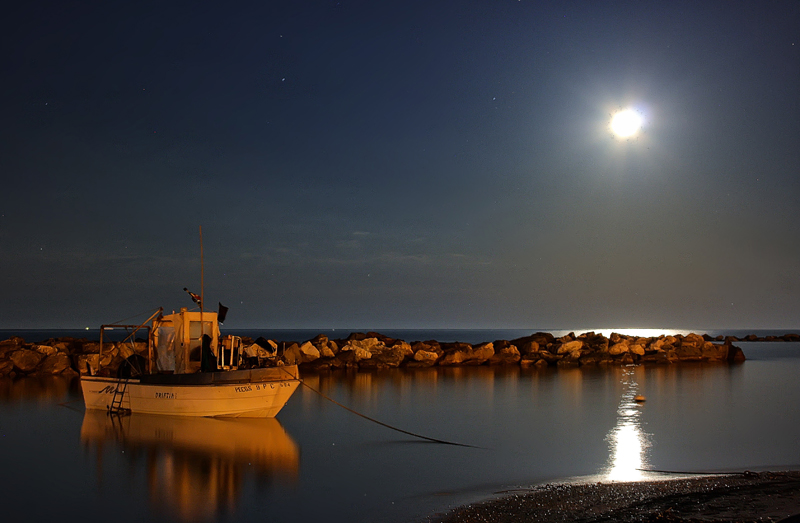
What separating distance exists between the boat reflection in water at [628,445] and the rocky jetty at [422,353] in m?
20.1

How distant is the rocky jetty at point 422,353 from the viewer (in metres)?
41.0

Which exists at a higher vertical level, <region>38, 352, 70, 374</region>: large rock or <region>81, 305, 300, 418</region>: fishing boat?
<region>81, 305, 300, 418</region>: fishing boat

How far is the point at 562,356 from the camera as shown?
52844 millimetres

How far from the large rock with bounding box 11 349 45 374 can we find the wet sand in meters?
38.0

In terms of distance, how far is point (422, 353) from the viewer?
→ 4994 cm

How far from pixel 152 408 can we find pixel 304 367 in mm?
23671

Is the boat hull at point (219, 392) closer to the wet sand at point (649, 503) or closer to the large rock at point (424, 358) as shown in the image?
the wet sand at point (649, 503)

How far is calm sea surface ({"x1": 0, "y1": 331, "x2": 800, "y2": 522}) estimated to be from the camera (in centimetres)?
1284

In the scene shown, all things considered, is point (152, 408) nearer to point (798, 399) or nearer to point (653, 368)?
point (798, 399)

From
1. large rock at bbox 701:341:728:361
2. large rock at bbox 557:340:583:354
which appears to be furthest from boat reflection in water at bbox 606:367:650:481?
large rock at bbox 701:341:728:361

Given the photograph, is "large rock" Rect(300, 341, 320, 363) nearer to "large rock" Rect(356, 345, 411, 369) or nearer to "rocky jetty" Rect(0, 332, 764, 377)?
"rocky jetty" Rect(0, 332, 764, 377)

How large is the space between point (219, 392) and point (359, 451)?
5817 mm

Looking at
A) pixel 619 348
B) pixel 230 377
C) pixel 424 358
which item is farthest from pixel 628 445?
pixel 619 348

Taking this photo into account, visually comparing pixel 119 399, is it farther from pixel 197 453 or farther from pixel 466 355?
pixel 466 355
